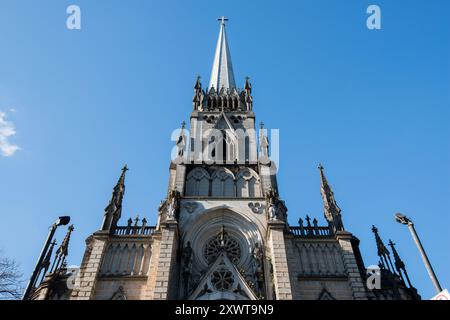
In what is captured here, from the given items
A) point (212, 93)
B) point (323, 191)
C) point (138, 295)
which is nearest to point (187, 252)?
point (138, 295)

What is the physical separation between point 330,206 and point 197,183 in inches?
415

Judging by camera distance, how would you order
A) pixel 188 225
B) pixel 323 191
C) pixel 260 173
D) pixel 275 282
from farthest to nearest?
1. pixel 260 173
2. pixel 323 191
3. pixel 188 225
4. pixel 275 282

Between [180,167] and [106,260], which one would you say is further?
[180,167]

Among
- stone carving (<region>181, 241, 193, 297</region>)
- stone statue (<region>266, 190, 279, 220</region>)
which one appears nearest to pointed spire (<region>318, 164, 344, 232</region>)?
stone statue (<region>266, 190, 279, 220</region>)

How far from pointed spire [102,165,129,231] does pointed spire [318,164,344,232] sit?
15.2 metres

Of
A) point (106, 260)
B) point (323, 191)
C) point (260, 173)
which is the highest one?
point (260, 173)

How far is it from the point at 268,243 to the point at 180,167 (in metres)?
9.82

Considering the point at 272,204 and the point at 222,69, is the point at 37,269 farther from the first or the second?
the point at 222,69

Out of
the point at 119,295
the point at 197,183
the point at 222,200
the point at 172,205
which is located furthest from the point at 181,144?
the point at 119,295

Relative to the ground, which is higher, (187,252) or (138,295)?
(187,252)

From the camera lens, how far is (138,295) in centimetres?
1861
